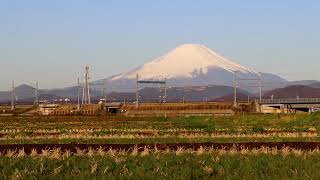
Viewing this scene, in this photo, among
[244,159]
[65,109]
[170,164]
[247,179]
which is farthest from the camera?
[65,109]

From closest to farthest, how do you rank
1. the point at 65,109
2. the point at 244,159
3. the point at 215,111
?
the point at 244,159
the point at 215,111
the point at 65,109

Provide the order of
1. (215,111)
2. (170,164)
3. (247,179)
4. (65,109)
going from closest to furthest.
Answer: (247,179)
(170,164)
(215,111)
(65,109)

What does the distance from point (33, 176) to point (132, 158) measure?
4108 mm

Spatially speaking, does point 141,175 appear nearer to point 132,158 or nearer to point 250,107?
point 132,158

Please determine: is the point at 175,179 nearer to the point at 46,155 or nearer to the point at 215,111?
the point at 46,155

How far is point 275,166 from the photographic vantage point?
16812 mm

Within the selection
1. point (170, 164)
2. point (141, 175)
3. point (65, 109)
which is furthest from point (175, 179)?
point (65, 109)

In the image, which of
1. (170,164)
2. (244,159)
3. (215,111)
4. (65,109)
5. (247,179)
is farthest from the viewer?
(65,109)

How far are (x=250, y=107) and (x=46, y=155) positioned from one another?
382 feet

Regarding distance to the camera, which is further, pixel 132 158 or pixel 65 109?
pixel 65 109

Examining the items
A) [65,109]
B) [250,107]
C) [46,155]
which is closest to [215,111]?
[250,107]

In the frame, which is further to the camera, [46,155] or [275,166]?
[46,155]

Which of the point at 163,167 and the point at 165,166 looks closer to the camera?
the point at 163,167

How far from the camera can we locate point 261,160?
18.0 metres
